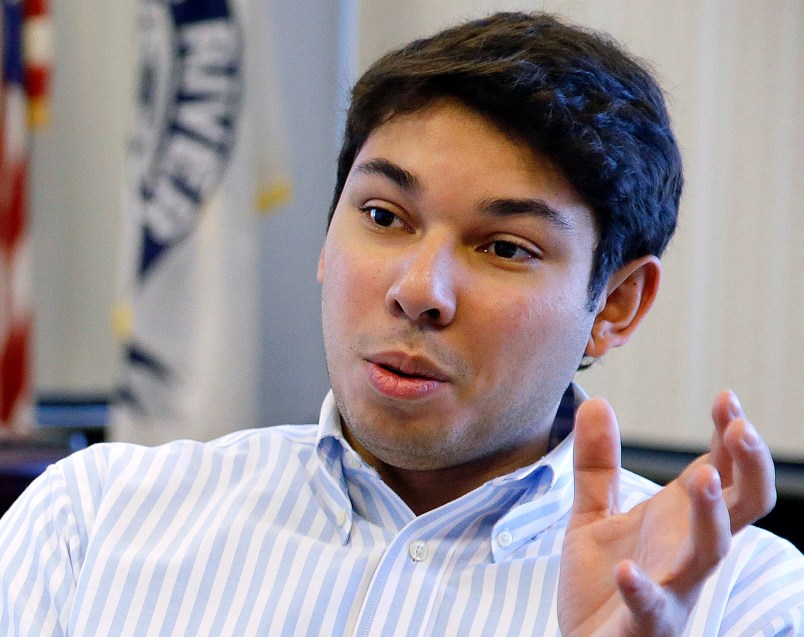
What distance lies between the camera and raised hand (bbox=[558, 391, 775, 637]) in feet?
2.62

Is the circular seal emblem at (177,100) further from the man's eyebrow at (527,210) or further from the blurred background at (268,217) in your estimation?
the man's eyebrow at (527,210)

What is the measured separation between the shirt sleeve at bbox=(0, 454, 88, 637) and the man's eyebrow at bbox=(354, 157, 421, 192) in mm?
541

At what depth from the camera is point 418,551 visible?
3.86ft

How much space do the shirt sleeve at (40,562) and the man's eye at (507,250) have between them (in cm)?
60

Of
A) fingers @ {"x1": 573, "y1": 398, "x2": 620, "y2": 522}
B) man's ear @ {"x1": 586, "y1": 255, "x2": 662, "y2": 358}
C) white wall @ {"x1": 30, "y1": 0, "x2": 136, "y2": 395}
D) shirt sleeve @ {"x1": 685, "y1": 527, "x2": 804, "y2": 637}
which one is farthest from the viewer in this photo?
white wall @ {"x1": 30, "y1": 0, "x2": 136, "y2": 395}

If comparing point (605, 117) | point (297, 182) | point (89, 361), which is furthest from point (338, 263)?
point (89, 361)

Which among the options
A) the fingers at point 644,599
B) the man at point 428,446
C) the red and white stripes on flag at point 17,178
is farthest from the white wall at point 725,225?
the fingers at point 644,599

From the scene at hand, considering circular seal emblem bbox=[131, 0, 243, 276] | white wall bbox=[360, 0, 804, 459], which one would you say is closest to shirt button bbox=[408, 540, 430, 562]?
white wall bbox=[360, 0, 804, 459]

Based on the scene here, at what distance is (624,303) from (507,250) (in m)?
0.29

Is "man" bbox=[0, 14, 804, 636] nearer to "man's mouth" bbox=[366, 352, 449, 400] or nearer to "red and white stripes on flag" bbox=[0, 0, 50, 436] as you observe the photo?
"man's mouth" bbox=[366, 352, 449, 400]

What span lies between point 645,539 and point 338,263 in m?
0.54

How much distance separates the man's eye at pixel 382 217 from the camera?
1.23m

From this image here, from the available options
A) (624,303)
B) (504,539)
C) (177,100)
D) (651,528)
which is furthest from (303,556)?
(177,100)

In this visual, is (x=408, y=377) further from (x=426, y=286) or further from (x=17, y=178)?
(x=17, y=178)
